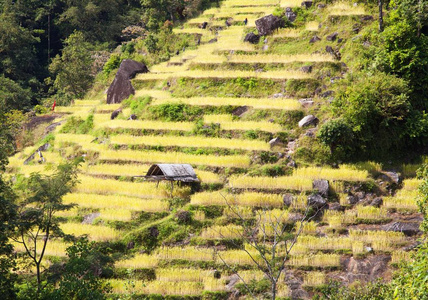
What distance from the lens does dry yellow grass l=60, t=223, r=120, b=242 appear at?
22234mm

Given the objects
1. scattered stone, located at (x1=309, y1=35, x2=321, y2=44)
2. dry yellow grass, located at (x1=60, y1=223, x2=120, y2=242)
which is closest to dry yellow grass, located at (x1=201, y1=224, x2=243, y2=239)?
dry yellow grass, located at (x1=60, y1=223, x2=120, y2=242)

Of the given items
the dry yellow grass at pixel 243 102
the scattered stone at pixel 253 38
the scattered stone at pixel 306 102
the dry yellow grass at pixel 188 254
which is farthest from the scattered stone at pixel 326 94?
the dry yellow grass at pixel 188 254

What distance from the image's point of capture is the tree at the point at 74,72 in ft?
149

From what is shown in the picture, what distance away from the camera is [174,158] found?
26578 mm

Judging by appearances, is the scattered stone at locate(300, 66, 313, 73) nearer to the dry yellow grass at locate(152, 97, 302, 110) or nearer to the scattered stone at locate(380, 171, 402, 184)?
the dry yellow grass at locate(152, 97, 302, 110)

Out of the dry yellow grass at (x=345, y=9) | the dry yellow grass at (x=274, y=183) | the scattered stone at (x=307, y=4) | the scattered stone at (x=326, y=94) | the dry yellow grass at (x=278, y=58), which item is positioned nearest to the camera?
the dry yellow grass at (x=274, y=183)

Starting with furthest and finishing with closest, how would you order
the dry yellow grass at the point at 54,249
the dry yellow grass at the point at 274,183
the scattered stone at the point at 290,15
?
the scattered stone at the point at 290,15
the dry yellow grass at the point at 274,183
the dry yellow grass at the point at 54,249

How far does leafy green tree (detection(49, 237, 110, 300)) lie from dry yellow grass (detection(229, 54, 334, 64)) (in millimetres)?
16876

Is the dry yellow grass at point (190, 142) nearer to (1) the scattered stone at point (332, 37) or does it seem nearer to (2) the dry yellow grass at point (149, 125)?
(2) the dry yellow grass at point (149, 125)

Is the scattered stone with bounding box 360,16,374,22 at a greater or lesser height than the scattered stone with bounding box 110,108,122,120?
greater

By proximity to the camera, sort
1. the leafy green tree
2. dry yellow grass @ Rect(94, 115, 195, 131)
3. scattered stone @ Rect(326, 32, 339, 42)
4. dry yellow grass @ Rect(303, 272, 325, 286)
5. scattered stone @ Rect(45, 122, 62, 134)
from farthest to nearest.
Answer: scattered stone @ Rect(45, 122, 62, 134)
scattered stone @ Rect(326, 32, 339, 42)
dry yellow grass @ Rect(94, 115, 195, 131)
dry yellow grass @ Rect(303, 272, 325, 286)
the leafy green tree

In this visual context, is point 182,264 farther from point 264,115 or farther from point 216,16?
point 216,16

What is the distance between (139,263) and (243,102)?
11.7m

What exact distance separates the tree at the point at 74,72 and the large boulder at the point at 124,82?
1019 centimetres
